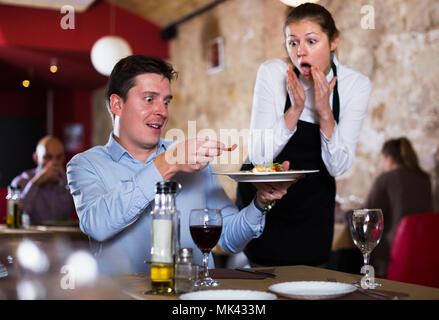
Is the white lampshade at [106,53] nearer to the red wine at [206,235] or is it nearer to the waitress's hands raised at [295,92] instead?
the waitress's hands raised at [295,92]

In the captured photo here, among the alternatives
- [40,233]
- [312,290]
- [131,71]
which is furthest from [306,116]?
[40,233]

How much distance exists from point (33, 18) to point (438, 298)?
6447 mm

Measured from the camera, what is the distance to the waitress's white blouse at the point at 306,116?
1.78 m

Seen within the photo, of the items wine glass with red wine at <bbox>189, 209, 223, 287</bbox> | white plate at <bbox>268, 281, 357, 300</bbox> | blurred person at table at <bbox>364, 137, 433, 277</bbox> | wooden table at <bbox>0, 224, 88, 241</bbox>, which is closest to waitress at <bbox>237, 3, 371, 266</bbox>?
wine glass with red wine at <bbox>189, 209, 223, 287</bbox>

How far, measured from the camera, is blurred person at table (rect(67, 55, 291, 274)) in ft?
4.62

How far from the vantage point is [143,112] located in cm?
160

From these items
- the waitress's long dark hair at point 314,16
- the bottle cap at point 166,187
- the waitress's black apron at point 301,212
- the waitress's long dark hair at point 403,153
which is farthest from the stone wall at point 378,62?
the bottle cap at point 166,187

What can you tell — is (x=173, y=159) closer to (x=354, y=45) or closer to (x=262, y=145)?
(x=262, y=145)

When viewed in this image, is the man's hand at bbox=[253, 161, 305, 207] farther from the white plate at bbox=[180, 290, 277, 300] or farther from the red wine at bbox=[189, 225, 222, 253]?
the white plate at bbox=[180, 290, 277, 300]

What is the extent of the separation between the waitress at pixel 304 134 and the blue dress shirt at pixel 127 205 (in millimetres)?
246

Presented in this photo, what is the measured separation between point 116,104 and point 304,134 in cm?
64

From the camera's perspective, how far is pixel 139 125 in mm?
1612

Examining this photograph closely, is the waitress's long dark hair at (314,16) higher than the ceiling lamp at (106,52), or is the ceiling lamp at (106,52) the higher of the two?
the ceiling lamp at (106,52)

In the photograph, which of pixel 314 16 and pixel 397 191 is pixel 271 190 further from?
pixel 397 191
